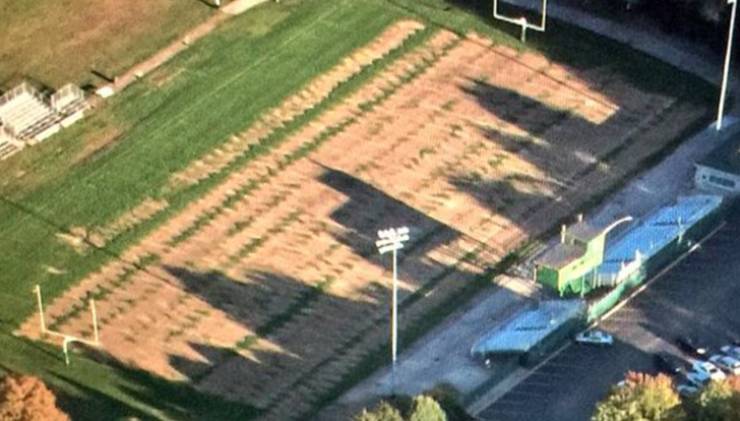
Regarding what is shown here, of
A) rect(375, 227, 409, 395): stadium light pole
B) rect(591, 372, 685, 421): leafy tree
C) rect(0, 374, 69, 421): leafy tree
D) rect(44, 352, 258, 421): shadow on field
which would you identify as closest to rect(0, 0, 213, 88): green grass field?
rect(44, 352, 258, 421): shadow on field

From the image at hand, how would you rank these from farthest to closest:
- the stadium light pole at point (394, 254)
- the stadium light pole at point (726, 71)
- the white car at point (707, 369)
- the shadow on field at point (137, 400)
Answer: the stadium light pole at point (726, 71)
the white car at point (707, 369)
the shadow on field at point (137, 400)
the stadium light pole at point (394, 254)

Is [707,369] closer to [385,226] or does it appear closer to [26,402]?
[385,226]

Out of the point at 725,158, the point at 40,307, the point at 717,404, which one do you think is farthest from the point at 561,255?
the point at 40,307

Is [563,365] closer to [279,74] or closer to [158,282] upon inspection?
[158,282]

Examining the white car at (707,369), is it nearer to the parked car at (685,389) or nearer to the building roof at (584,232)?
the parked car at (685,389)

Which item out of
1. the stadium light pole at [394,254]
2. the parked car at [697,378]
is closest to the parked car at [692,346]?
the parked car at [697,378]
